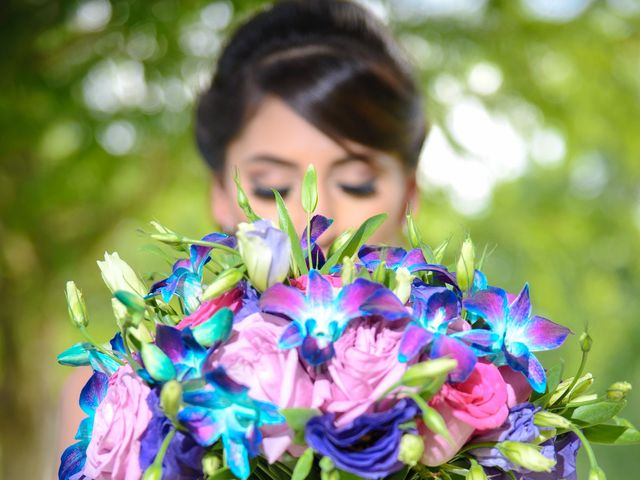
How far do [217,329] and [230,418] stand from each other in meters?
0.06

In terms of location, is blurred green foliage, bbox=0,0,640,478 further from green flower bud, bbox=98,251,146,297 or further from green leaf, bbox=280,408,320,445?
green leaf, bbox=280,408,320,445

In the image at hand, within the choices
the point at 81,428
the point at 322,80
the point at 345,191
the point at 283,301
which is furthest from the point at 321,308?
the point at 322,80

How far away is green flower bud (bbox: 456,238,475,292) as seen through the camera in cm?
62

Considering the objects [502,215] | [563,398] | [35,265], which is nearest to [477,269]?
[563,398]

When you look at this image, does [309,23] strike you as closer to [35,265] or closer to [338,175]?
[338,175]

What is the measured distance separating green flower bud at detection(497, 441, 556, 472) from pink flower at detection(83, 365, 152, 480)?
252 millimetres

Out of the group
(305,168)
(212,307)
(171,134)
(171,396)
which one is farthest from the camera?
(171,134)

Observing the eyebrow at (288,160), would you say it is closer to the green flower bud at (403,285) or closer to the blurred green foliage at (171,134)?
the blurred green foliage at (171,134)

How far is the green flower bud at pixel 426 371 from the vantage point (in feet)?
1.69

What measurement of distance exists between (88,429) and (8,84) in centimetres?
200

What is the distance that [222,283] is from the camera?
22.7 inches

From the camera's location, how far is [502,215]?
3539 mm

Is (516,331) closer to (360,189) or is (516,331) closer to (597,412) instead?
(597,412)

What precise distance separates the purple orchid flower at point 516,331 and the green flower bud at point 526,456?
0.14 ft
